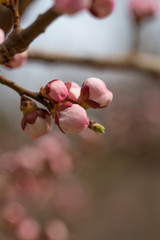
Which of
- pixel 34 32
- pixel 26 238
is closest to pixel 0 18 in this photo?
A: pixel 34 32

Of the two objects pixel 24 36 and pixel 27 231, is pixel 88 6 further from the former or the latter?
pixel 27 231

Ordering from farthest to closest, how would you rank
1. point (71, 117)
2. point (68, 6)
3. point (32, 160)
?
point (32, 160) < point (71, 117) < point (68, 6)

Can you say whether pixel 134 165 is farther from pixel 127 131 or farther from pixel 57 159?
pixel 57 159

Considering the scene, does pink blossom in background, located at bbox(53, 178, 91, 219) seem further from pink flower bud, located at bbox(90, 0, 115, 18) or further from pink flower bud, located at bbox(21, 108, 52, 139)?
pink flower bud, located at bbox(90, 0, 115, 18)

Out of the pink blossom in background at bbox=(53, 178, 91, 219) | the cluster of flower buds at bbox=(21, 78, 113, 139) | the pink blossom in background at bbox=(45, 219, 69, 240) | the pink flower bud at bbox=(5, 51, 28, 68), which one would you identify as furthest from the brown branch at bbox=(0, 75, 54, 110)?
the pink blossom in background at bbox=(53, 178, 91, 219)

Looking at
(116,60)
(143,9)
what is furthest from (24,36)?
(143,9)

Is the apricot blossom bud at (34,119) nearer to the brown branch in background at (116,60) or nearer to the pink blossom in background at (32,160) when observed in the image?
the brown branch in background at (116,60)
